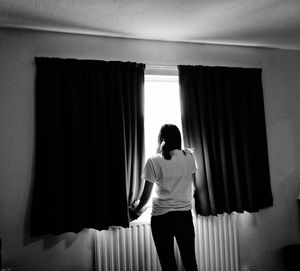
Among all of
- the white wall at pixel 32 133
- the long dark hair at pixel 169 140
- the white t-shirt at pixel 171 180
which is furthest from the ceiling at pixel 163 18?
the white t-shirt at pixel 171 180

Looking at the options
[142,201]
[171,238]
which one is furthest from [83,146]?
[171,238]

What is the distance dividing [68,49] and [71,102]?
50cm

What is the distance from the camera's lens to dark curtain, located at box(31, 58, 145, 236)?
2.13m

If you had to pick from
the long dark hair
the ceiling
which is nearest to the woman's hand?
the long dark hair

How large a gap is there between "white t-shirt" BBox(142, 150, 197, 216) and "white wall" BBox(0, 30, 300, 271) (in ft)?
2.56

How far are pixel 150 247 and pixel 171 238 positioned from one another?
55cm

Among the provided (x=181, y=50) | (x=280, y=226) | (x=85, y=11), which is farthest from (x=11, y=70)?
(x=280, y=226)

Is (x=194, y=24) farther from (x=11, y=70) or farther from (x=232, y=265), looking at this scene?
(x=232, y=265)

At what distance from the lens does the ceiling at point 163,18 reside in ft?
6.31

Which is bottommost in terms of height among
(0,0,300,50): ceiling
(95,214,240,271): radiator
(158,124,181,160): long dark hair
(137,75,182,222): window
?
(95,214,240,271): radiator

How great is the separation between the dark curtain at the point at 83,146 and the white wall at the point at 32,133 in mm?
128

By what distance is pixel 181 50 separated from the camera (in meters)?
2.67

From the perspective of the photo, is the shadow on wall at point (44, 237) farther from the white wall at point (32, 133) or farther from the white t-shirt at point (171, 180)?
the white t-shirt at point (171, 180)

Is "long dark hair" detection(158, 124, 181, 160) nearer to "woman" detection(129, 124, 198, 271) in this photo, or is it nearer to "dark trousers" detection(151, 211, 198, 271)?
"woman" detection(129, 124, 198, 271)
